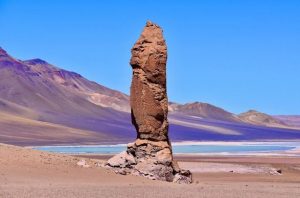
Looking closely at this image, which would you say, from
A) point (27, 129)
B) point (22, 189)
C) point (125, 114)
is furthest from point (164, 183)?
point (125, 114)

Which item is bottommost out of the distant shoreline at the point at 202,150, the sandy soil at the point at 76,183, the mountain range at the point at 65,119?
the sandy soil at the point at 76,183

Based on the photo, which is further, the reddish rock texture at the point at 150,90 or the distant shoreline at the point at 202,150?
the distant shoreline at the point at 202,150

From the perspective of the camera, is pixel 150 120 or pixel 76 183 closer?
pixel 76 183

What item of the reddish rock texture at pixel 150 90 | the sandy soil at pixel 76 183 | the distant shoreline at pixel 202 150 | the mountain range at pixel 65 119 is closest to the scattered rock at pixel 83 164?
the sandy soil at pixel 76 183

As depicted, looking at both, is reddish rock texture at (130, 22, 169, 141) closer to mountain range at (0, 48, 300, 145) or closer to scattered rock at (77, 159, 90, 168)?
scattered rock at (77, 159, 90, 168)

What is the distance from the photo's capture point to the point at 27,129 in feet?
398

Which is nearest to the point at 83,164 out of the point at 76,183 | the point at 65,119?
the point at 76,183

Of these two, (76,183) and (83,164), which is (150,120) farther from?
(76,183)

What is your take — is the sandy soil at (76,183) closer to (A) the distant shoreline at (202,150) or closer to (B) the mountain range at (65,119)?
(A) the distant shoreline at (202,150)

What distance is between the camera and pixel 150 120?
23406 mm

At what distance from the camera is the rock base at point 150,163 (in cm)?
2289

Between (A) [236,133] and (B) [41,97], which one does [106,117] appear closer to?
(B) [41,97]

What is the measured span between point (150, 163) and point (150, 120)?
1393 millimetres

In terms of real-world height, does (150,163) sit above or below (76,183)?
above
